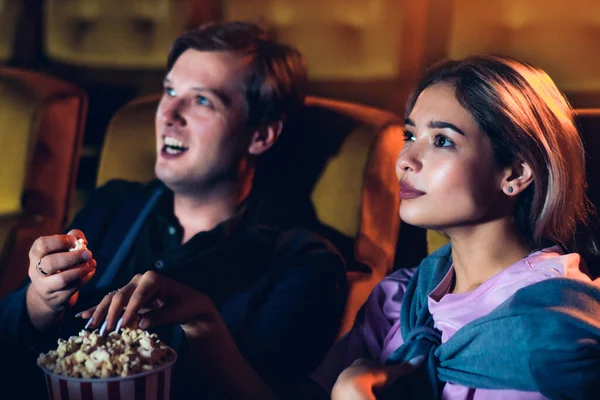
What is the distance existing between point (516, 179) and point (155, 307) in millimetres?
516

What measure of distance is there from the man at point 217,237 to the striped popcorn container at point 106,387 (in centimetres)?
26

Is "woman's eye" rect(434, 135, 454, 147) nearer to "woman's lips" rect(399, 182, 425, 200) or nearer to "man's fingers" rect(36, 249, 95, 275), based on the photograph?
"woman's lips" rect(399, 182, 425, 200)

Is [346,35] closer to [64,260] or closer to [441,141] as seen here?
[441,141]

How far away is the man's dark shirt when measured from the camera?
4.20 ft

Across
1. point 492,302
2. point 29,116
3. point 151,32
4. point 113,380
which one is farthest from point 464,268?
point 151,32

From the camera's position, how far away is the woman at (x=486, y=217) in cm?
100

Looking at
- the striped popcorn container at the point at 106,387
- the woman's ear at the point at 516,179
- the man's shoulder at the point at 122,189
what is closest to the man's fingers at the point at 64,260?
the striped popcorn container at the point at 106,387

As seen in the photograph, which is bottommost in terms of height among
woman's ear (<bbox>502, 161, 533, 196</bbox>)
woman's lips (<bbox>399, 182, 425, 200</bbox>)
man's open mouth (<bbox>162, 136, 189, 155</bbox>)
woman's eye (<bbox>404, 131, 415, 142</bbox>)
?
man's open mouth (<bbox>162, 136, 189, 155</bbox>)

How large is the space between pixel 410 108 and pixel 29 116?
100cm

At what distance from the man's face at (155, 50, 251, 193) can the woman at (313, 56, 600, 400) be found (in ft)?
1.54

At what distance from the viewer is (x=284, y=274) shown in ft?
4.47

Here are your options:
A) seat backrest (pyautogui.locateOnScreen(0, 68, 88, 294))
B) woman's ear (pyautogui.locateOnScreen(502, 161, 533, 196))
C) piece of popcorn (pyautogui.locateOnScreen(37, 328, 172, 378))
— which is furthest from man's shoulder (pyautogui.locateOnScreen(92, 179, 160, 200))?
woman's ear (pyautogui.locateOnScreen(502, 161, 533, 196))

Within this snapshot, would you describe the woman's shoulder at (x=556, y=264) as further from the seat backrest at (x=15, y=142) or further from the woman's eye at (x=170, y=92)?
the seat backrest at (x=15, y=142)

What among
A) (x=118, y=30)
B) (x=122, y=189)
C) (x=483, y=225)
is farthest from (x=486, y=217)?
(x=118, y=30)
